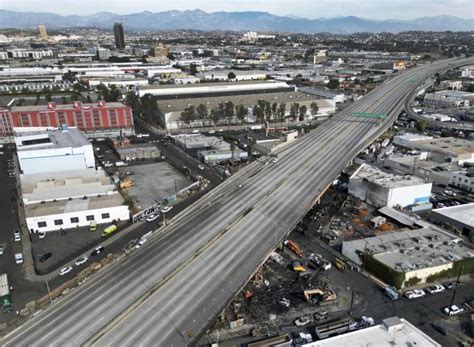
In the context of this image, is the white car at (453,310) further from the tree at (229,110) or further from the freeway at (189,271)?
the tree at (229,110)

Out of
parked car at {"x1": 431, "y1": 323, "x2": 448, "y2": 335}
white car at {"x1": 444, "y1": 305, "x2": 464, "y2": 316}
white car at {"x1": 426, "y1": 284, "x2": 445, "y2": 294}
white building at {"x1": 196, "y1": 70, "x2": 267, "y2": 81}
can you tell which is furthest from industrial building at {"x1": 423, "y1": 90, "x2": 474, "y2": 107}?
parked car at {"x1": 431, "y1": 323, "x2": 448, "y2": 335}

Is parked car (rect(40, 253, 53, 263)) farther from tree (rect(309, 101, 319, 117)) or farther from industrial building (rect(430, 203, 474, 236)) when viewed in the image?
tree (rect(309, 101, 319, 117))

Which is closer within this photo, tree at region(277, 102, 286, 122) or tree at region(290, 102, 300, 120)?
tree at region(277, 102, 286, 122)

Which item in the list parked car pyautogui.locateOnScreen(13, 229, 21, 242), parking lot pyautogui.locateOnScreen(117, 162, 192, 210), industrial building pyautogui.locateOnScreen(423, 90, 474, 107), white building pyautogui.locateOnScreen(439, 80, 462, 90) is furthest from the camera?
white building pyautogui.locateOnScreen(439, 80, 462, 90)

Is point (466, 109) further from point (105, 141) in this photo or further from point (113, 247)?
point (113, 247)

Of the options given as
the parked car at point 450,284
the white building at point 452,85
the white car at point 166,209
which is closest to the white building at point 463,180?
the parked car at point 450,284

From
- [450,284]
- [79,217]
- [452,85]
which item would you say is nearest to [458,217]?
[450,284]
